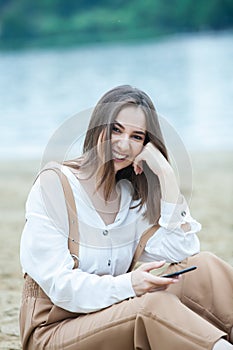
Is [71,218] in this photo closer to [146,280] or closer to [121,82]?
[146,280]

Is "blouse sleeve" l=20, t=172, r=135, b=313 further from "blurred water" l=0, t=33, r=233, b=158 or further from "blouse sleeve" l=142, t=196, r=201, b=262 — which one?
"blurred water" l=0, t=33, r=233, b=158

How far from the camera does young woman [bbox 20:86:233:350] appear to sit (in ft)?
4.03

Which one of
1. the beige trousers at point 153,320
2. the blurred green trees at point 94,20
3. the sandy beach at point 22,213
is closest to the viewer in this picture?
the beige trousers at point 153,320

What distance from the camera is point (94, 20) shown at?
9781 mm

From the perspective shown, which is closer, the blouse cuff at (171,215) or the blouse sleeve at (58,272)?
the blouse sleeve at (58,272)

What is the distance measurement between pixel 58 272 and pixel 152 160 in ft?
0.86

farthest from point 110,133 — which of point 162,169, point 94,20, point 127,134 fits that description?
point 94,20

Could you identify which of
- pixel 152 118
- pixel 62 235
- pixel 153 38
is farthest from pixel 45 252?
pixel 153 38

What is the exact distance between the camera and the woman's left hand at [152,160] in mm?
1363

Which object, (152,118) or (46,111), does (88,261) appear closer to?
(152,118)

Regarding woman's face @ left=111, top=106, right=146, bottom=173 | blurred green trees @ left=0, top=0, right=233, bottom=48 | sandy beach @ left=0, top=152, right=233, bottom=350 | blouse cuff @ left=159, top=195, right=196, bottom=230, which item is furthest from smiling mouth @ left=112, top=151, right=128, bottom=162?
blurred green trees @ left=0, top=0, right=233, bottom=48

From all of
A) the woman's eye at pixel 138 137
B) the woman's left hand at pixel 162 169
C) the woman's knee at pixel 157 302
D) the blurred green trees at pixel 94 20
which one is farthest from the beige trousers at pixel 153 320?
the blurred green trees at pixel 94 20

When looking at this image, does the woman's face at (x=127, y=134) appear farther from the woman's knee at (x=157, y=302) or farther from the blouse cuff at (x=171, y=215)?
the woman's knee at (x=157, y=302)

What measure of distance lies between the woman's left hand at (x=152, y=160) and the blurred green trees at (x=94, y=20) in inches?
325
